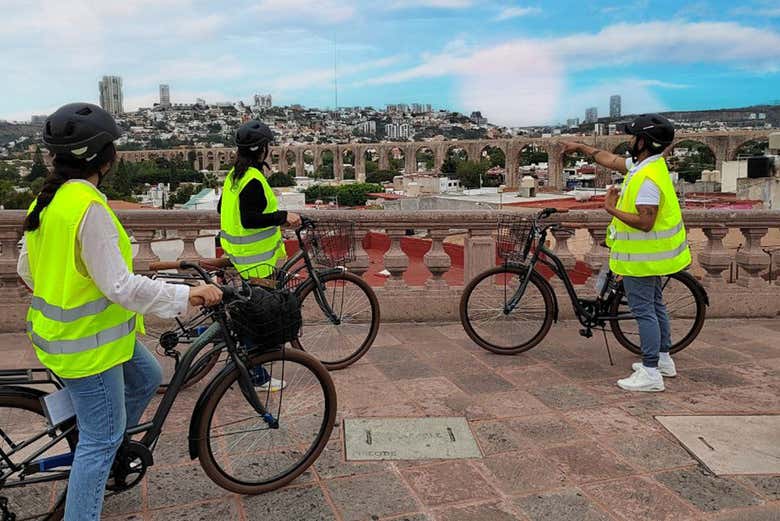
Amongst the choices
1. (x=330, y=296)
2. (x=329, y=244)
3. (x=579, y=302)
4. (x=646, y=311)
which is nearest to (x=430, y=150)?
(x=579, y=302)

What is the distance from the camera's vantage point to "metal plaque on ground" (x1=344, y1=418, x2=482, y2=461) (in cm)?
374

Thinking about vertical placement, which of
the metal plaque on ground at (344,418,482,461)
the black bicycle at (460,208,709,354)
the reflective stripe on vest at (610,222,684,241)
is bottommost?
the metal plaque on ground at (344,418,482,461)

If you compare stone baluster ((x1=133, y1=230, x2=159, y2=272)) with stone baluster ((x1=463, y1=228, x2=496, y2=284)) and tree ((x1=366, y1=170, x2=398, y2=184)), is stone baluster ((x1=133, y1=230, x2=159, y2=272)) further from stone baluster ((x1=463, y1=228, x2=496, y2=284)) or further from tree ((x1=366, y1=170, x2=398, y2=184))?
tree ((x1=366, y1=170, x2=398, y2=184))

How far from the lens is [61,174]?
2.54 metres

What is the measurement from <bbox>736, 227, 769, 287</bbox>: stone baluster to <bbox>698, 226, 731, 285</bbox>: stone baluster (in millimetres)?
183

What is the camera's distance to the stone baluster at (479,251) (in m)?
6.68

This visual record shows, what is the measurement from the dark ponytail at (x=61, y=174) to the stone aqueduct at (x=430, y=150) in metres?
89.7

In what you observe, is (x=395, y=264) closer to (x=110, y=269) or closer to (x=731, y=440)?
(x=731, y=440)

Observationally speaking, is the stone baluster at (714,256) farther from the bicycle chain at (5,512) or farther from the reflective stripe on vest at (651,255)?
the bicycle chain at (5,512)

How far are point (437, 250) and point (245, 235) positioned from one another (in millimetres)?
2669

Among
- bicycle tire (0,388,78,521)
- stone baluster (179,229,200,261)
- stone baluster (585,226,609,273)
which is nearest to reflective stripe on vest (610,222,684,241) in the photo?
stone baluster (585,226,609,273)

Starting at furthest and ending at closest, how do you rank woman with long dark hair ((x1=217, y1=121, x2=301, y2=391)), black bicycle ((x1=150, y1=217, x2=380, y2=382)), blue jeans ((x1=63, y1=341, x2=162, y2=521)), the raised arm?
1. the raised arm
2. black bicycle ((x1=150, y1=217, x2=380, y2=382))
3. woman with long dark hair ((x1=217, y1=121, x2=301, y2=391))
4. blue jeans ((x1=63, y1=341, x2=162, y2=521))

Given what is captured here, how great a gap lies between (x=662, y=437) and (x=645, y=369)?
0.85 metres

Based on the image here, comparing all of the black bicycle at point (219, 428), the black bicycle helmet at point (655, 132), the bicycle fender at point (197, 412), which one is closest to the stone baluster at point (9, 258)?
the black bicycle at point (219, 428)
